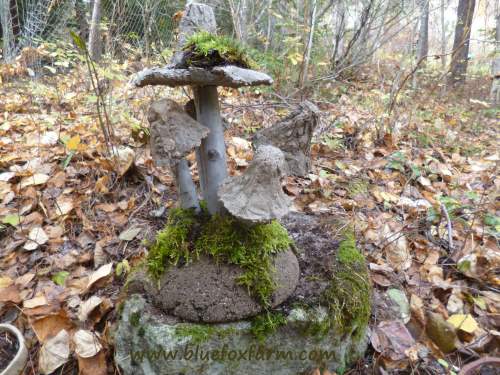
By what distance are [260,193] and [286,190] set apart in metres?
1.94

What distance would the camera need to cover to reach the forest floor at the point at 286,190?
78.7 inches

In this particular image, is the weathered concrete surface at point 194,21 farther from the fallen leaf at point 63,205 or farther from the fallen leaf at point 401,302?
the fallen leaf at point 401,302

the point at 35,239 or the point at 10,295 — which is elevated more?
the point at 35,239

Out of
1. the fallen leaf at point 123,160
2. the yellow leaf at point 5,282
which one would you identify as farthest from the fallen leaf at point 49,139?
the yellow leaf at point 5,282

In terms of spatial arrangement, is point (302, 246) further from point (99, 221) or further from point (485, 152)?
point (485, 152)

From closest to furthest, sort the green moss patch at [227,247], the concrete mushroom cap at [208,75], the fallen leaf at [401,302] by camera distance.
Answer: the concrete mushroom cap at [208,75] → the green moss patch at [227,247] → the fallen leaf at [401,302]

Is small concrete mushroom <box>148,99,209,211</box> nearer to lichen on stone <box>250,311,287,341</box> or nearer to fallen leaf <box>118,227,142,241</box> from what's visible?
lichen on stone <box>250,311,287,341</box>

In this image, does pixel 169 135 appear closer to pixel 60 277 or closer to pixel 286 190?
pixel 60 277

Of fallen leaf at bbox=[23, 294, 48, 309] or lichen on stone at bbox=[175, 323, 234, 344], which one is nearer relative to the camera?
lichen on stone at bbox=[175, 323, 234, 344]

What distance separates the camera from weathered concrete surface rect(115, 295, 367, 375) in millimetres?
1563

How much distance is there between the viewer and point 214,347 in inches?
62.5

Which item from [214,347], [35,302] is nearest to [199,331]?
[214,347]

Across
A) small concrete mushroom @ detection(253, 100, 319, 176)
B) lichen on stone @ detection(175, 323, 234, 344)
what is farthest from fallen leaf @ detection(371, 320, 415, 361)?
small concrete mushroom @ detection(253, 100, 319, 176)

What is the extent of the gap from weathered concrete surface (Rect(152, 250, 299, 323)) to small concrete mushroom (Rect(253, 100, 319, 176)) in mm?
569
